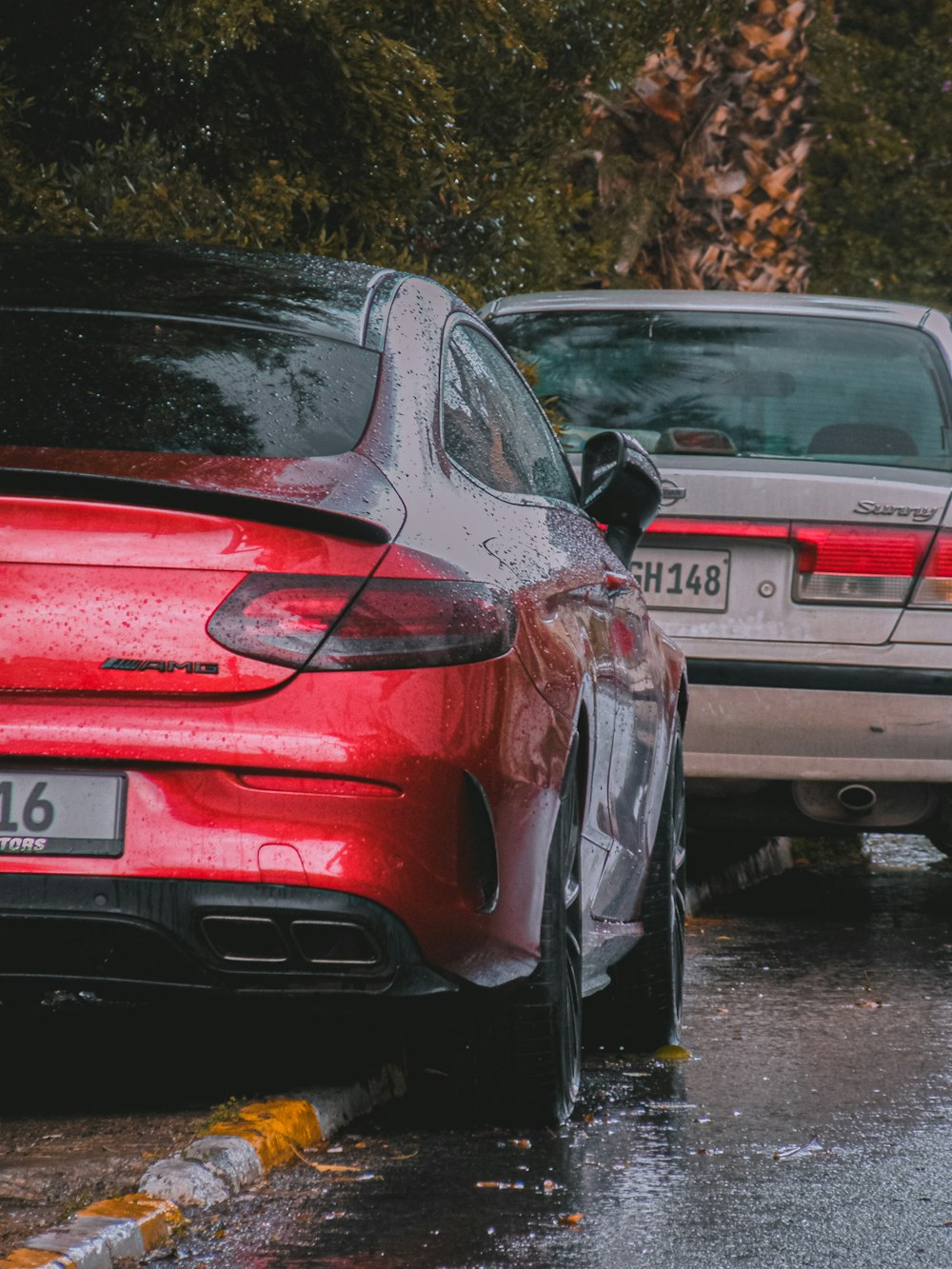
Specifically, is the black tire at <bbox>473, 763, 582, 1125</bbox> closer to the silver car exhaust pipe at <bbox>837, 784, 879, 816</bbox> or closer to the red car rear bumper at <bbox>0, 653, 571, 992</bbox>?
the red car rear bumper at <bbox>0, 653, 571, 992</bbox>

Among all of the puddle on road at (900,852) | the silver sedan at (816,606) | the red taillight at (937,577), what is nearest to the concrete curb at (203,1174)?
the silver sedan at (816,606)

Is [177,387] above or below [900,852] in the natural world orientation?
above

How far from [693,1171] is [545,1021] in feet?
1.34

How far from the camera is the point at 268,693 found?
411 cm

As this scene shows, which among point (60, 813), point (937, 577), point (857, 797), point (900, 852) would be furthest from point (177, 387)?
point (900, 852)

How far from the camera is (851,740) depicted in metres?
7.70

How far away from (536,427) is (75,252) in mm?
1191

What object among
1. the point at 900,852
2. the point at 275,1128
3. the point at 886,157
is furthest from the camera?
the point at 886,157

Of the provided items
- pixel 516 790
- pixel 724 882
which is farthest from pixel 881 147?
pixel 516 790

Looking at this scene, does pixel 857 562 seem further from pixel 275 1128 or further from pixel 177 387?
pixel 275 1128

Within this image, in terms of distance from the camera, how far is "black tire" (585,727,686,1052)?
234 inches

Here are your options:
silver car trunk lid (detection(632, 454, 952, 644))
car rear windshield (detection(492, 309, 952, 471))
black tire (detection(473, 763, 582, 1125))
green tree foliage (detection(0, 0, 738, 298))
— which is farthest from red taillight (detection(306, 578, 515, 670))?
green tree foliage (detection(0, 0, 738, 298))

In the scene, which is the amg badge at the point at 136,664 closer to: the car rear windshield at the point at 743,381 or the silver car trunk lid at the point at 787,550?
the silver car trunk lid at the point at 787,550

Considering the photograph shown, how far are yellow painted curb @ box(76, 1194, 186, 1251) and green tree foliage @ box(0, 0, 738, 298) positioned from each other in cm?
464
